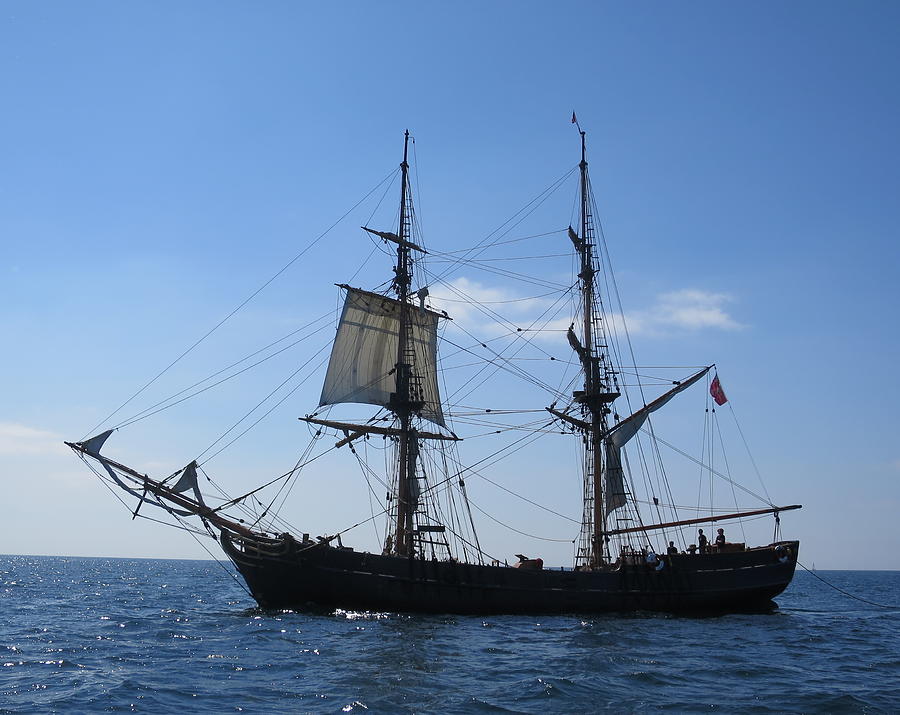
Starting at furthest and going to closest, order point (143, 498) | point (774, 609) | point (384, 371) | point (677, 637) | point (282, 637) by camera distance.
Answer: point (384, 371) < point (774, 609) < point (143, 498) < point (677, 637) < point (282, 637)

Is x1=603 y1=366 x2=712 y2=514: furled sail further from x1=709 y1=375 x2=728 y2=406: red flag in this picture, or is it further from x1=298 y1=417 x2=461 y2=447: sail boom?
x1=298 y1=417 x2=461 y2=447: sail boom

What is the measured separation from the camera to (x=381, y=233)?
48.9 m

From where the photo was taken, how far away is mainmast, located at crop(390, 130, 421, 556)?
44656 millimetres

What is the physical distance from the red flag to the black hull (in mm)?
8350

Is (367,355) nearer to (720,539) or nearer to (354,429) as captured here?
(354,429)

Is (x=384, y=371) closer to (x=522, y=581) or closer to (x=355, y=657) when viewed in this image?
(x=522, y=581)

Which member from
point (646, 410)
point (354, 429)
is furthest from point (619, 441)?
point (354, 429)

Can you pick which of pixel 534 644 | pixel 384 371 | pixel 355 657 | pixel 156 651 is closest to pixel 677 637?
pixel 534 644

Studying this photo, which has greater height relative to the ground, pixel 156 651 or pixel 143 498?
pixel 143 498

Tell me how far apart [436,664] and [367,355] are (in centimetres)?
2758

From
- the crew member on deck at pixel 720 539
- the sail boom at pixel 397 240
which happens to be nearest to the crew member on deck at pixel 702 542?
the crew member on deck at pixel 720 539

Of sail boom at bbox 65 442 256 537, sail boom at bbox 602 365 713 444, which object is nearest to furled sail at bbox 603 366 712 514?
sail boom at bbox 602 365 713 444

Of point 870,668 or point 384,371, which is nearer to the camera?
point 870,668

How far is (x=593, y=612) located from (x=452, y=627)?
35.5 feet
